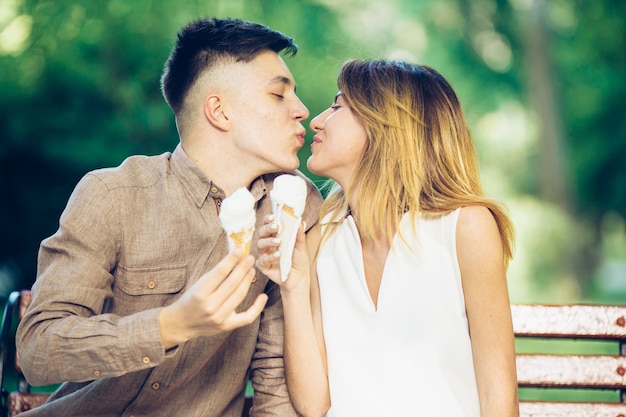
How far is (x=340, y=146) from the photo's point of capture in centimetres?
265

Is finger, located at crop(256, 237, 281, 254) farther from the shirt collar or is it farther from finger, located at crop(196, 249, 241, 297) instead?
the shirt collar

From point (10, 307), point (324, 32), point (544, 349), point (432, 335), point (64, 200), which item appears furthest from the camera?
point (324, 32)

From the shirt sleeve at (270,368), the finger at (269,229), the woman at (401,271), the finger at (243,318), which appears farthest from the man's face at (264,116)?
the finger at (243,318)

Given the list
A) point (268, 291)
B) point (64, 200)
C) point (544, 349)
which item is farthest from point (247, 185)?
point (544, 349)

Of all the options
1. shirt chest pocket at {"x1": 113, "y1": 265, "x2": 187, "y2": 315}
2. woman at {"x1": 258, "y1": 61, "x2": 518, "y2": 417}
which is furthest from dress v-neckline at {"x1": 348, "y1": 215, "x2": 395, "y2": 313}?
shirt chest pocket at {"x1": 113, "y1": 265, "x2": 187, "y2": 315}

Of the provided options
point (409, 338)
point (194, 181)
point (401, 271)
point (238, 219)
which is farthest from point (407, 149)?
point (238, 219)

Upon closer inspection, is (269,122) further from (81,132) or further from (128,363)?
(81,132)

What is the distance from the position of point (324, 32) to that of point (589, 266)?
19.4 feet

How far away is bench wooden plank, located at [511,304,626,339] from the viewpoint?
2.69 meters

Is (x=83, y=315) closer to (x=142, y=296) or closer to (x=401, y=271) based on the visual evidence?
(x=142, y=296)

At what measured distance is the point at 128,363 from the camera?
Answer: 6.61ft

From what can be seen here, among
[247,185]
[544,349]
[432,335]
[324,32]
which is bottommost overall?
[544,349]

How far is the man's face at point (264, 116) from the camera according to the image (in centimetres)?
265

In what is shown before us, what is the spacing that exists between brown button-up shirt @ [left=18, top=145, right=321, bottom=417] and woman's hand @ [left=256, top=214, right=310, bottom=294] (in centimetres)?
22
